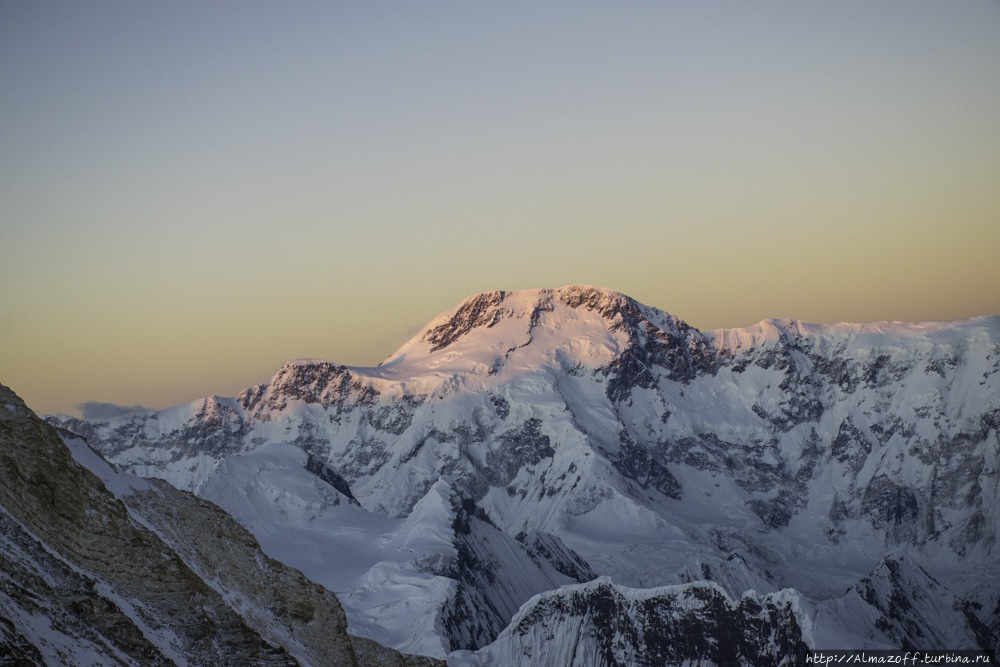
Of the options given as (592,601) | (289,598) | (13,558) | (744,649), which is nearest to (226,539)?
(289,598)

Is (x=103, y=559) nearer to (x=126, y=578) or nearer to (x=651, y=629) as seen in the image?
(x=126, y=578)

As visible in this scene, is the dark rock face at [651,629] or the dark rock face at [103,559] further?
the dark rock face at [651,629]

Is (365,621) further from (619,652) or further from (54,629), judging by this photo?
(54,629)

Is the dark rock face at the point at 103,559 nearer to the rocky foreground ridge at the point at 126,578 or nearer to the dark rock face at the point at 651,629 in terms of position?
the rocky foreground ridge at the point at 126,578

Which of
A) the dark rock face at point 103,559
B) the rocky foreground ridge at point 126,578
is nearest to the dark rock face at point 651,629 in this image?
the rocky foreground ridge at point 126,578

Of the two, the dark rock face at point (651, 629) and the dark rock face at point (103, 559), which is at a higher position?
the dark rock face at point (103, 559)

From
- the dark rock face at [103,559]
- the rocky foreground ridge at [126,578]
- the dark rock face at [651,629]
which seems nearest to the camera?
the rocky foreground ridge at [126,578]

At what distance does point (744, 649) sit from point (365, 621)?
71.8 metres

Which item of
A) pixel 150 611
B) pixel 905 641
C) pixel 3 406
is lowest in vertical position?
pixel 905 641

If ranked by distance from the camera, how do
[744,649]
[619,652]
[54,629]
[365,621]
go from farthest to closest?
1. [365,621]
2. [619,652]
3. [744,649]
4. [54,629]

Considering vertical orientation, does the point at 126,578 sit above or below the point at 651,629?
above

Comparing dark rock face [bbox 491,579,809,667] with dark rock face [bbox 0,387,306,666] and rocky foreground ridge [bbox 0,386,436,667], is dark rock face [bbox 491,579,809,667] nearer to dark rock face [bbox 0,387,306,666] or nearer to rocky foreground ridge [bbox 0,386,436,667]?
rocky foreground ridge [bbox 0,386,436,667]

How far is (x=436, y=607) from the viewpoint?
637 feet

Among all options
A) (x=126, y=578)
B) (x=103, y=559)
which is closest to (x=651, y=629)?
(x=126, y=578)
